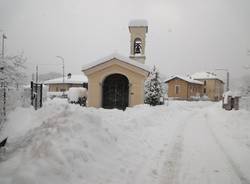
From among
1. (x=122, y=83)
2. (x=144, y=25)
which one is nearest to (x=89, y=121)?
(x=122, y=83)

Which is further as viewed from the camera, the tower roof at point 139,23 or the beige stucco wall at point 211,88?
the beige stucco wall at point 211,88

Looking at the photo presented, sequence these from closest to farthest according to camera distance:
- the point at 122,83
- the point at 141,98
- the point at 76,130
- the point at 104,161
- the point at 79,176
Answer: the point at 79,176, the point at 104,161, the point at 76,130, the point at 141,98, the point at 122,83

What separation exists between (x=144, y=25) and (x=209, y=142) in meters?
17.7

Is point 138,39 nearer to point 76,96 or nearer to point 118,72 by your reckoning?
point 118,72

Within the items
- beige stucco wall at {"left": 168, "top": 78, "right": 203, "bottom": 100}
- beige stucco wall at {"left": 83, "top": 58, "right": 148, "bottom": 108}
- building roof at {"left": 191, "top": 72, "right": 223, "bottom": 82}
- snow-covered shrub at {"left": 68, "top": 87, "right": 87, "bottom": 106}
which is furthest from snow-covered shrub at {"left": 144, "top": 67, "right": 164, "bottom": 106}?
building roof at {"left": 191, "top": 72, "right": 223, "bottom": 82}

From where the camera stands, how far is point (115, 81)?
966 inches

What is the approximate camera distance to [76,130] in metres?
7.83

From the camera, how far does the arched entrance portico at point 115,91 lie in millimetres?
24281

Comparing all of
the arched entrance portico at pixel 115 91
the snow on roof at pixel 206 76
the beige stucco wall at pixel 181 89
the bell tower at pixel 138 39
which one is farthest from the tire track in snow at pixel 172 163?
the snow on roof at pixel 206 76

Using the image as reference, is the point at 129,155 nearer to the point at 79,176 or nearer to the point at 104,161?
the point at 104,161

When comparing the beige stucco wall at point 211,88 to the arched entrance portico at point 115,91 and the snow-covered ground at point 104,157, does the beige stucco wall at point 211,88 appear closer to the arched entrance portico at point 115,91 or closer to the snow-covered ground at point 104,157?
the arched entrance portico at point 115,91

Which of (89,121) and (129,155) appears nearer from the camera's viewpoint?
(129,155)

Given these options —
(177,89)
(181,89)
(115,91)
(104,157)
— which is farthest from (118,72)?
(177,89)

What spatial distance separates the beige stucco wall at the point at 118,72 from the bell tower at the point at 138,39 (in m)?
4.43
